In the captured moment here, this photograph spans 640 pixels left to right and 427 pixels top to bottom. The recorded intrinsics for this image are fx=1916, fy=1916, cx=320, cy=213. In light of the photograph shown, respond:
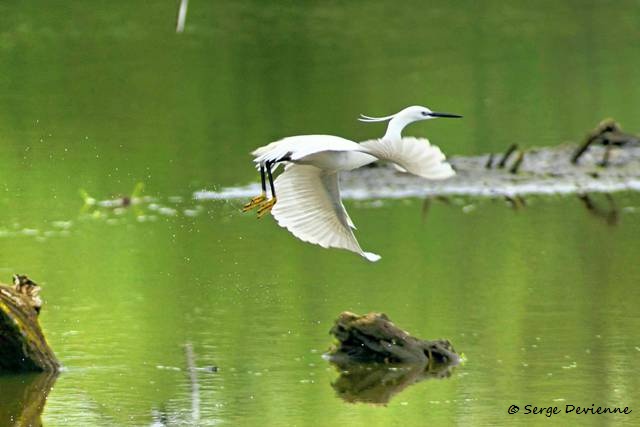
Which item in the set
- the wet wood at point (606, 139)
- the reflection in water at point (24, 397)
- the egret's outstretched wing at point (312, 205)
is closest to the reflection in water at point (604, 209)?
the wet wood at point (606, 139)

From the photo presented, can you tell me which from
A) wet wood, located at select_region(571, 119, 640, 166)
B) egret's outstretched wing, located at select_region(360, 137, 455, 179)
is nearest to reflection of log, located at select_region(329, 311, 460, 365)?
egret's outstretched wing, located at select_region(360, 137, 455, 179)

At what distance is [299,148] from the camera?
32.2 feet

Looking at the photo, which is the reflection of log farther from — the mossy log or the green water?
the mossy log

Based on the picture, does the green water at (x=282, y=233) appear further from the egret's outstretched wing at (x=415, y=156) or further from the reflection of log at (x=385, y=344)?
the egret's outstretched wing at (x=415, y=156)

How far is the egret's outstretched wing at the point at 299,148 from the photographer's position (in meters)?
9.76

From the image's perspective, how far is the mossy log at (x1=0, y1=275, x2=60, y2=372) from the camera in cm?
1198

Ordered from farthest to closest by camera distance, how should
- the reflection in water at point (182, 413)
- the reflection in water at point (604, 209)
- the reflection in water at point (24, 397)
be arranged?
1. the reflection in water at point (604, 209)
2. the reflection in water at point (24, 397)
3. the reflection in water at point (182, 413)

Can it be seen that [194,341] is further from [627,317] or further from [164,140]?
[164,140]

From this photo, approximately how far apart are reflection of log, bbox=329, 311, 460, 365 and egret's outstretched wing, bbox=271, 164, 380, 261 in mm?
1646

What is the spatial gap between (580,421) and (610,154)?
9369 mm

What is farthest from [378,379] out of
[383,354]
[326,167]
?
[326,167]

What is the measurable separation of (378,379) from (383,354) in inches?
12.2

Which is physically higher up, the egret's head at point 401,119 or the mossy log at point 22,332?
the egret's head at point 401,119

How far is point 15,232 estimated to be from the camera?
56.5 ft
